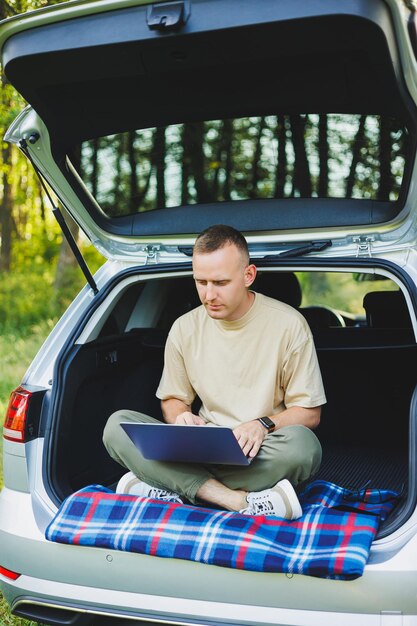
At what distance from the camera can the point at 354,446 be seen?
3.67 meters

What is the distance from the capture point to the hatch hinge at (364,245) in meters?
2.76

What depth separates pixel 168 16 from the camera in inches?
83.9

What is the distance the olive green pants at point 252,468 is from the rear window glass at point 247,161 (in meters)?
0.98

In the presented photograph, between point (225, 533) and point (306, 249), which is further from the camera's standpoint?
point (306, 249)

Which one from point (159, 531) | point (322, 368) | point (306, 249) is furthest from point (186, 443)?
point (322, 368)

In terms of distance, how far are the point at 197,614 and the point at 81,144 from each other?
1798mm

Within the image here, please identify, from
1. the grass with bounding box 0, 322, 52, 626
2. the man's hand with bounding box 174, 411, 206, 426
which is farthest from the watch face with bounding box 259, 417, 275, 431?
the grass with bounding box 0, 322, 52, 626

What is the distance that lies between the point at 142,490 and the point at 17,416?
1.64 feet

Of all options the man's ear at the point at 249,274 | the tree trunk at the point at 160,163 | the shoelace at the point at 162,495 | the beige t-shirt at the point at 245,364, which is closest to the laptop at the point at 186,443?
the shoelace at the point at 162,495

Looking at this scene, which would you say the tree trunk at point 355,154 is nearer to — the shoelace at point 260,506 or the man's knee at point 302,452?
the man's knee at point 302,452

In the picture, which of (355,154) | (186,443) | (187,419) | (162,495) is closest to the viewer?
(186,443)

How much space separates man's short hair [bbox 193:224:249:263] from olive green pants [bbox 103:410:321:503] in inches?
27.2

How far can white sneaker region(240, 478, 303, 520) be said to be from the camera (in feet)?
7.51

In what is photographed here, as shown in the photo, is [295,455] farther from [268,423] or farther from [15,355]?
[15,355]
